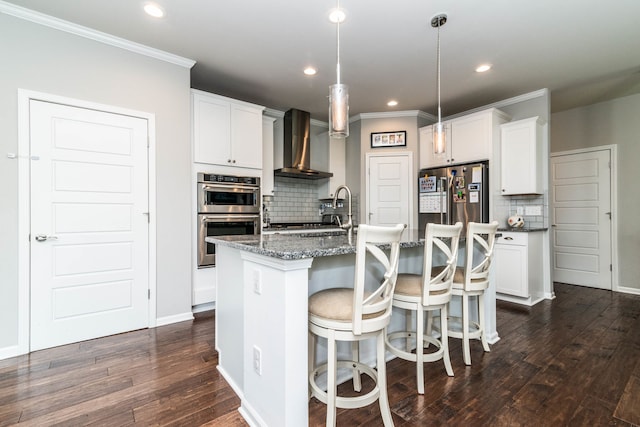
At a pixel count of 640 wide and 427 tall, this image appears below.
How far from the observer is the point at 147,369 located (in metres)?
2.04

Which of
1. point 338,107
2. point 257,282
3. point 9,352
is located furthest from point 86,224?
point 338,107

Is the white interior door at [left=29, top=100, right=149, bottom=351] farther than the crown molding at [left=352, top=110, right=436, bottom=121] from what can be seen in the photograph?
No

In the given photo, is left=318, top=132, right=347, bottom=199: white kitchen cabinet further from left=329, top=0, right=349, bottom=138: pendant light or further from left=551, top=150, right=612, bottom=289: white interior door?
left=551, top=150, right=612, bottom=289: white interior door

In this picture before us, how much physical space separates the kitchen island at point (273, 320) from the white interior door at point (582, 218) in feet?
13.7

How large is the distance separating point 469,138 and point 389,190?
1298mm

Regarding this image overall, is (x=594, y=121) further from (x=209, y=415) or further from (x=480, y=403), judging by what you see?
(x=209, y=415)

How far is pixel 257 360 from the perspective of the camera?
4.79 ft

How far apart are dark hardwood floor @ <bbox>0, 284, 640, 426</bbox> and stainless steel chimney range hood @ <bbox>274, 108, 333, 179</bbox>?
2549 millimetres

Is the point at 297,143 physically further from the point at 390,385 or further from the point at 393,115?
the point at 390,385

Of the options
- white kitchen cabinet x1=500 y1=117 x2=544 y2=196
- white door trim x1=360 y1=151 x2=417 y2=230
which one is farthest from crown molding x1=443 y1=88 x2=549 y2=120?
white door trim x1=360 y1=151 x2=417 y2=230

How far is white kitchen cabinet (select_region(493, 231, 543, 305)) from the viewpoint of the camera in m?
3.49

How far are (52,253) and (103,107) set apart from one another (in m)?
1.29

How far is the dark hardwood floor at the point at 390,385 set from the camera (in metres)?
1.55

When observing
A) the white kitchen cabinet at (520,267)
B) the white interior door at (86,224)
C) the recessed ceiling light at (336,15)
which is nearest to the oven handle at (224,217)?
the white interior door at (86,224)
